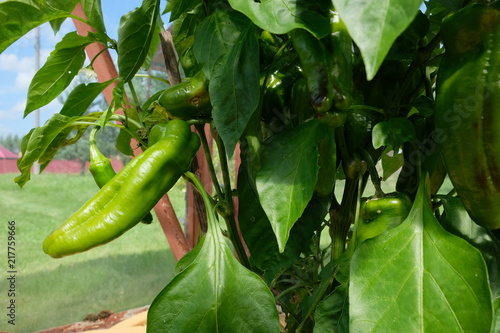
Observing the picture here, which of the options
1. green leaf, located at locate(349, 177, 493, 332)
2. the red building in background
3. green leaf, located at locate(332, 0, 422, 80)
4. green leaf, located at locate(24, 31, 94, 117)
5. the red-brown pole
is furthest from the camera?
the red building in background

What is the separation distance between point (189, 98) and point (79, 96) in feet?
0.68

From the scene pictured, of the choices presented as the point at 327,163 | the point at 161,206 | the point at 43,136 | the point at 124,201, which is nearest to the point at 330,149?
the point at 327,163

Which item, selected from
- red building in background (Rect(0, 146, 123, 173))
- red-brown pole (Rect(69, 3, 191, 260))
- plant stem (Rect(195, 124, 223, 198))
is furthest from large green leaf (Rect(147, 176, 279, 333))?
red building in background (Rect(0, 146, 123, 173))

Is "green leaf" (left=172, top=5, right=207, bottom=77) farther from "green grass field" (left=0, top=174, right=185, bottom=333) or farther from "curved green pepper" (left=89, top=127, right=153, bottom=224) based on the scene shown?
"green grass field" (left=0, top=174, right=185, bottom=333)

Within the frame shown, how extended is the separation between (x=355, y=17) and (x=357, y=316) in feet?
0.79

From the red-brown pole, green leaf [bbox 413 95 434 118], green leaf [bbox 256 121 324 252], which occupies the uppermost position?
green leaf [bbox 413 95 434 118]

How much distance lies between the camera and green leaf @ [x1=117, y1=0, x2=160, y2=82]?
52 cm

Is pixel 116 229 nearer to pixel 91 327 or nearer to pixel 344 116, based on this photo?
pixel 344 116

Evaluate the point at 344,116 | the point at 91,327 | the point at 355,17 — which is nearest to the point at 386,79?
the point at 344,116

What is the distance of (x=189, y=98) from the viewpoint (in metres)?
0.52

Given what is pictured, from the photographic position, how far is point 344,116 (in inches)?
16.3

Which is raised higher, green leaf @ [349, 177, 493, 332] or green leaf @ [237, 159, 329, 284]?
green leaf @ [349, 177, 493, 332]

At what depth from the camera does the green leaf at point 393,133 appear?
1.42 feet

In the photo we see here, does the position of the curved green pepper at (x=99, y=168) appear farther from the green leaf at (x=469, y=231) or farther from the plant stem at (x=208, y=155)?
the green leaf at (x=469, y=231)
